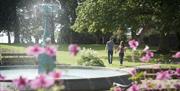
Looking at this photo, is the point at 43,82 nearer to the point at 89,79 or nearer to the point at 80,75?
the point at 89,79

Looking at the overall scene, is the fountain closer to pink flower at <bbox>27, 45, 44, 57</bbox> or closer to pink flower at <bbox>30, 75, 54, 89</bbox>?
pink flower at <bbox>27, 45, 44, 57</bbox>

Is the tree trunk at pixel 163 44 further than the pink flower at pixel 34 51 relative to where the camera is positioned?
Yes

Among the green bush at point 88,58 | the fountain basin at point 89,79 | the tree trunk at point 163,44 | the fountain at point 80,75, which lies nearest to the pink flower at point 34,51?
the fountain at point 80,75

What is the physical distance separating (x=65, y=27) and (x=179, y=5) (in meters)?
37.6

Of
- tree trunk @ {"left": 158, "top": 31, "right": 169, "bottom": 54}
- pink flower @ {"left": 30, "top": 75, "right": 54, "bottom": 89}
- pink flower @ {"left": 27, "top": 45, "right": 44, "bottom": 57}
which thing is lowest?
tree trunk @ {"left": 158, "top": 31, "right": 169, "bottom": 54}

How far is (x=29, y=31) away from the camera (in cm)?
7706

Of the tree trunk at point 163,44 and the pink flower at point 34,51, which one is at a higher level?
the pink flower at point 34,51

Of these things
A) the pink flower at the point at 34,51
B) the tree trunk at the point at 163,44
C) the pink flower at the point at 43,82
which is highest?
the pink flower at the point at 34,51

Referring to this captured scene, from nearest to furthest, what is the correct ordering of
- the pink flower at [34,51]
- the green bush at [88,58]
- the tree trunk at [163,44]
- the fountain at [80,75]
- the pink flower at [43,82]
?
the pink flower at [43,82], the pink flower at [34,51], the fountain at [80,75], the green bush at [88,58], the tree trunk at [163,44]

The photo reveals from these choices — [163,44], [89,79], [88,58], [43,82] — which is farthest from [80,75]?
[163,44]

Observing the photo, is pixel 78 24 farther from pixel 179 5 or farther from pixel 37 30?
pixel 37 30

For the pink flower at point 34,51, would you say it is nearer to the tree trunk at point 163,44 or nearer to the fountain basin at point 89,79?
the fountain basin at point 89,79

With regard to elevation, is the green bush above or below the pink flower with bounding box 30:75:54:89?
below

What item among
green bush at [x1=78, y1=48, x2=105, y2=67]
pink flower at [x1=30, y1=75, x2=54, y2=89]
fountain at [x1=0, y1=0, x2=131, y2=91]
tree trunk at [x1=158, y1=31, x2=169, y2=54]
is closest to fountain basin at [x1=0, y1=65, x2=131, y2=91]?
fountain at [x1=0, y1=0, x2=131, y2=91]
